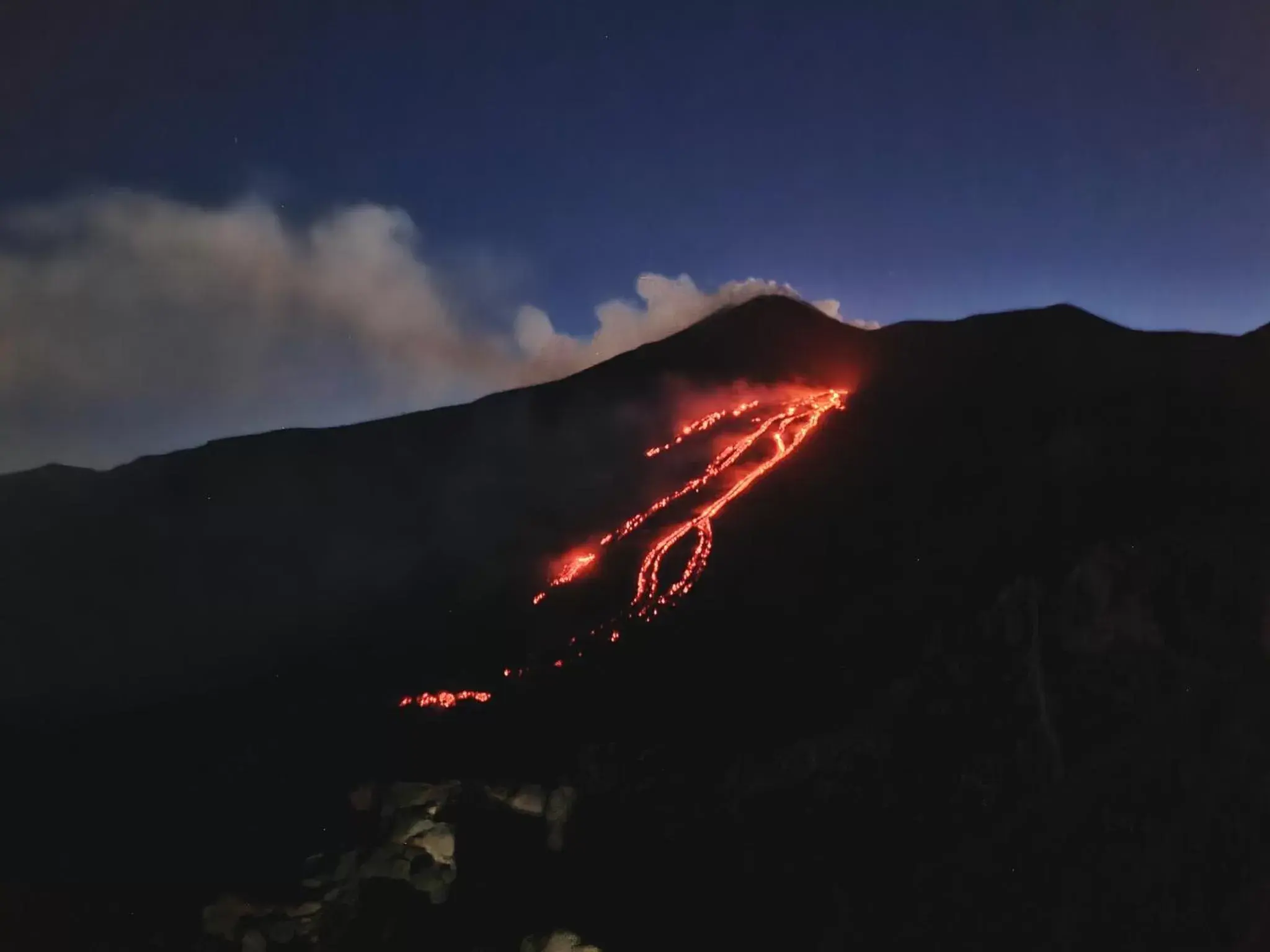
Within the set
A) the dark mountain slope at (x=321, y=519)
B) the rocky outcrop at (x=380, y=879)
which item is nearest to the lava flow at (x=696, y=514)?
the dark mountain slope at (x=321, y=519)

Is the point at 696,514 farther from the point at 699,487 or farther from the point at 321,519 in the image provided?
the point at 321,519

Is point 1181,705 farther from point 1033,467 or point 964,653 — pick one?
point 1033,467

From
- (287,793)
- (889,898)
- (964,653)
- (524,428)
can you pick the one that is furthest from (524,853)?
(524,428)

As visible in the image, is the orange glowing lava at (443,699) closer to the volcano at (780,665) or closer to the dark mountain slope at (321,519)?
the volcano at (780,665)

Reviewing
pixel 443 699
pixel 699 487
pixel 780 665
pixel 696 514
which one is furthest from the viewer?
pixel 699 487

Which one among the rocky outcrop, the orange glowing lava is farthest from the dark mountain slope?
the rocky outcrop

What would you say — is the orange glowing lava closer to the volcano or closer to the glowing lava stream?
the volcano

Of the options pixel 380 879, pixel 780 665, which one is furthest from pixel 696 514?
pixel 380 879
